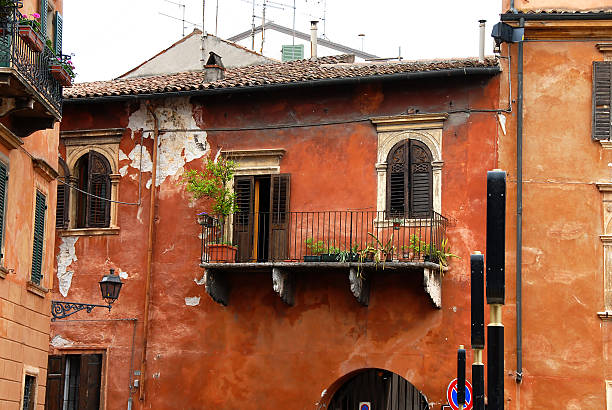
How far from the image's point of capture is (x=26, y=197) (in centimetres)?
1845

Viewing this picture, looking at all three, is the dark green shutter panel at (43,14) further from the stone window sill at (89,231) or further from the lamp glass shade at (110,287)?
the stone window sill at (89,231)

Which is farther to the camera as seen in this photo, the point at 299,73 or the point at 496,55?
the point at 299,73

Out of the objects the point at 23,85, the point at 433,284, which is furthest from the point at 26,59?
the point at 433,284

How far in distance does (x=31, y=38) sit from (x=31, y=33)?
73mm

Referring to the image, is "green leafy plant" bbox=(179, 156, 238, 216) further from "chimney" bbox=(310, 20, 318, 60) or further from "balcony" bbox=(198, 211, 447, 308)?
"chimney" bbox=(310, 20, 318, 60)

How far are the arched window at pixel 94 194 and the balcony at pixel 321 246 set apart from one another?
2317 millimetres

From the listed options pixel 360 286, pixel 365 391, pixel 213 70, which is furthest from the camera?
pixel 213 70

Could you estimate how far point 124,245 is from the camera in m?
24.2

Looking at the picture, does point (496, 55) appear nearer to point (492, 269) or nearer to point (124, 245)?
point (124, 245)

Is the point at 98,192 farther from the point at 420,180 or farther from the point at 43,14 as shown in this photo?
the point at 420,180

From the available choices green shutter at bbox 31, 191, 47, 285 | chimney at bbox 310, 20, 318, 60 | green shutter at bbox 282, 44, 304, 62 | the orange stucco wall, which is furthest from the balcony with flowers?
green shutter at bbox 282, 44, 304, 62

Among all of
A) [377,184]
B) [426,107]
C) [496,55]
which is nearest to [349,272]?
[377,184]

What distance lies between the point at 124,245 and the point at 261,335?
11.5 ft

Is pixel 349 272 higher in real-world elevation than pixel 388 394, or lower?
higher
